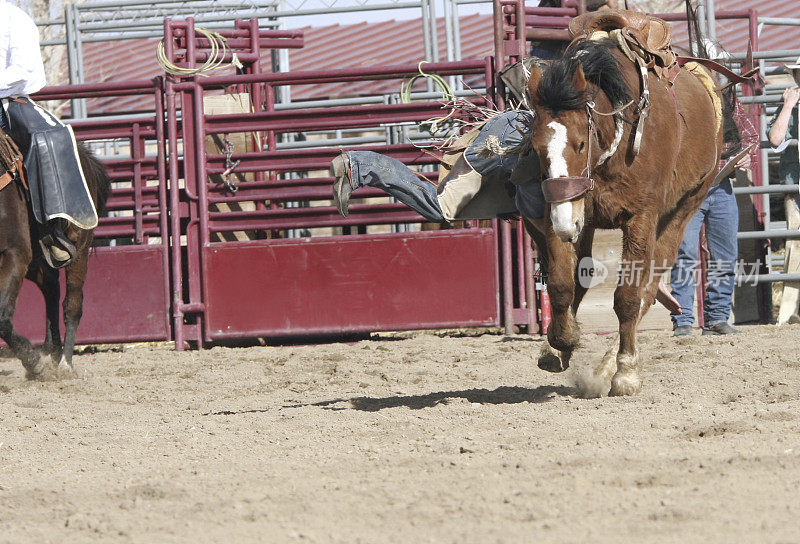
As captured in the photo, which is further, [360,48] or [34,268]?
[360,48]

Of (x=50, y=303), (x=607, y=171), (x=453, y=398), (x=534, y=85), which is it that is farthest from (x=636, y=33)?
(x=50, y=303)

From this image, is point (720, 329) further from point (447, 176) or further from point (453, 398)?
point (453, 398)

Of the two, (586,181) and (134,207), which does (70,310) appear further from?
(586,181)

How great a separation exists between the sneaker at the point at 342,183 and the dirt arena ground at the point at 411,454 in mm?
994

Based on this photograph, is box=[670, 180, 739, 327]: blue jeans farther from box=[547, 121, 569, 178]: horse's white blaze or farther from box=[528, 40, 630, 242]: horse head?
box=[547, 121, 569, 178]: horse's white blaze

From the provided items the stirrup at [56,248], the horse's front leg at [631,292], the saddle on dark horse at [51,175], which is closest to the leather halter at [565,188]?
the horse's front leg at [631,292]

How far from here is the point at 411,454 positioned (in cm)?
379

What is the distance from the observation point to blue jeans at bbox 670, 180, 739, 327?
7773mm

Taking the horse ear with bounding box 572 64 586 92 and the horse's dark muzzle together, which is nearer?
the horse's dark muzzle

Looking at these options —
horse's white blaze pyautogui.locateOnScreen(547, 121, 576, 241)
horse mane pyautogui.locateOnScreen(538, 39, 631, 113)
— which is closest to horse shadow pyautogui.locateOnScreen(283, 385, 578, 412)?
horse's white blaze pyautogui.locateOnScreen(547, 121, 576, 241)

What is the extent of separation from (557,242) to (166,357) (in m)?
3.67

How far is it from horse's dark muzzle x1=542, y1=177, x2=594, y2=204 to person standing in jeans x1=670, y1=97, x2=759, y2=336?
12.0 ft

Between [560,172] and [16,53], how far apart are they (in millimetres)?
3632

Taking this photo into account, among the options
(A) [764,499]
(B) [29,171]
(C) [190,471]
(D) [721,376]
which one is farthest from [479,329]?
(A) [764,499]
